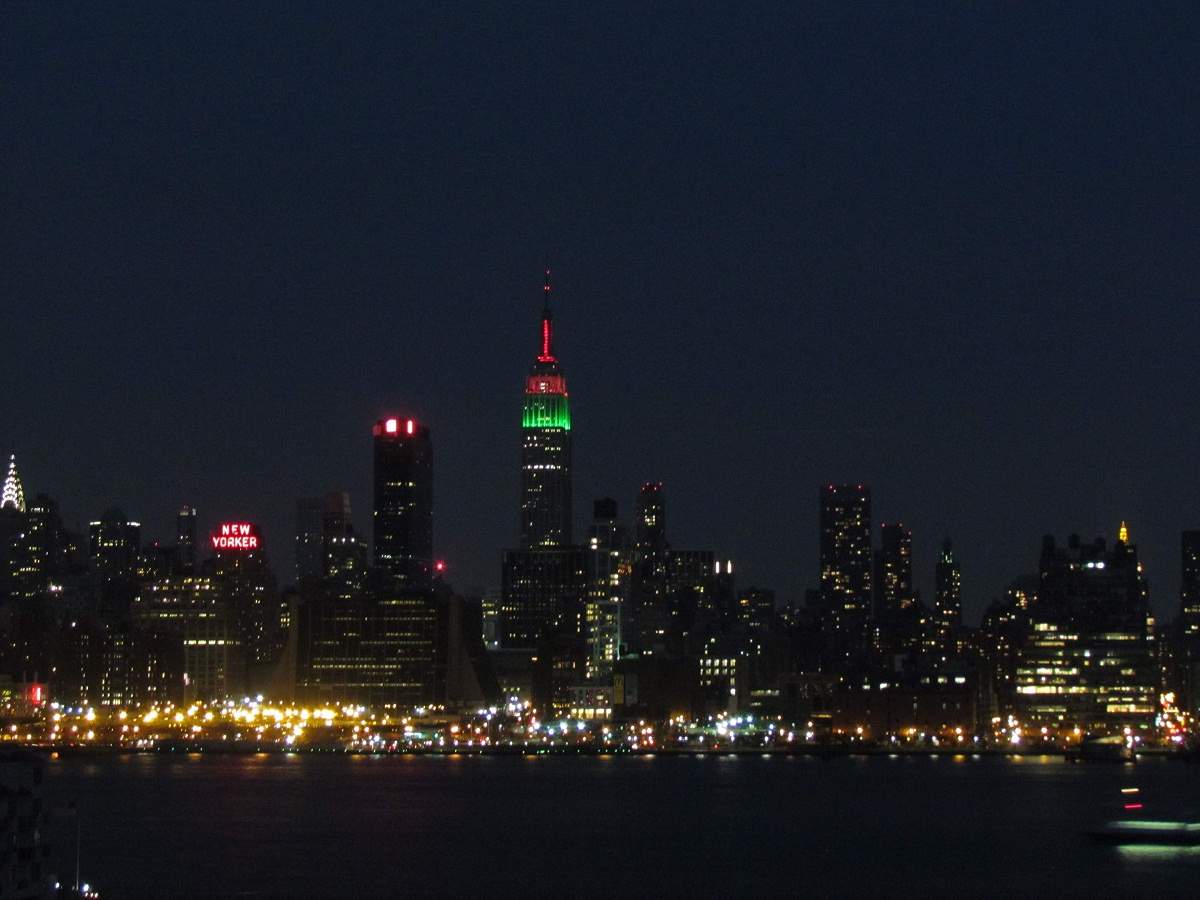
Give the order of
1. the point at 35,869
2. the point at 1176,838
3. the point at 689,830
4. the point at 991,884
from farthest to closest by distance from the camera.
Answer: the point at 689,830 < the point at 1176,838 < the point at 991,884 < the point at 35,869

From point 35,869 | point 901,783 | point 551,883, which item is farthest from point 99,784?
point 35,869

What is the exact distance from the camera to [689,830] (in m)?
121

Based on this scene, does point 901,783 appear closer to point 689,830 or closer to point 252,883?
point 689,830

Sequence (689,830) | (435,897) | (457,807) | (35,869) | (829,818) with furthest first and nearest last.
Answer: (457,807) → (829,818) → (689,830) → (435,897) → (35,869)

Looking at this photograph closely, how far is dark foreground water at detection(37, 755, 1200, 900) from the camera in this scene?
303ft

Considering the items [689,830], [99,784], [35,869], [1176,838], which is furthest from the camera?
[99,784]

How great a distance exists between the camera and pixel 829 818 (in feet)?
431

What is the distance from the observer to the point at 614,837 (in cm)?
11656

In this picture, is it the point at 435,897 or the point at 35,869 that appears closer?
the point at 35,869

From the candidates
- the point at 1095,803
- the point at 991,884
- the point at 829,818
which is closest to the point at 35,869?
the point at 991,884

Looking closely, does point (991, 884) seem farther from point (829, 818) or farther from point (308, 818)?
point (308, 818)

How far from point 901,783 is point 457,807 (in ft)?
143

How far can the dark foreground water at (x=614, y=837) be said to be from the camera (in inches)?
3639

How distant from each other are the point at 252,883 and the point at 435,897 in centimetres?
822
